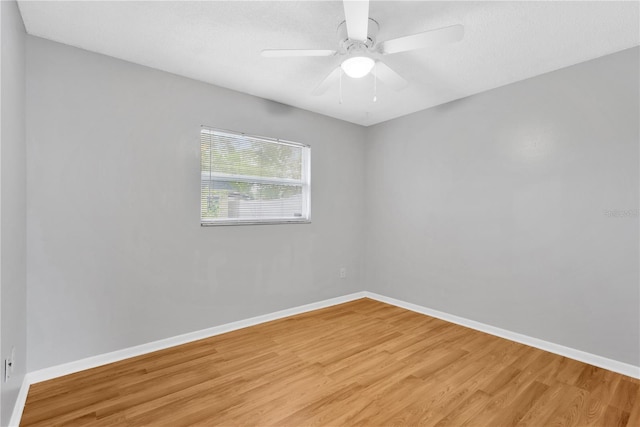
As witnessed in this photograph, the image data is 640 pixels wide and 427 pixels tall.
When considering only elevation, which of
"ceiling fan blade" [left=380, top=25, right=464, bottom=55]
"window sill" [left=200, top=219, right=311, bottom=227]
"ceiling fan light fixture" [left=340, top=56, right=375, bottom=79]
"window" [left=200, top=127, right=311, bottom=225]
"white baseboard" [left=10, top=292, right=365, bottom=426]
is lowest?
"white baseboard" [left=10, top=292, right=365, bottom=426]

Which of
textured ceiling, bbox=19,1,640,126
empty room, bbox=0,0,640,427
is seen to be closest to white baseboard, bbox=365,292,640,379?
empty room, bbox=0,0,640,427

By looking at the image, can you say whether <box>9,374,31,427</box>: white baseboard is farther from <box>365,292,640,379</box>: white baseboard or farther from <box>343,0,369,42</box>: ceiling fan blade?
<box>365,292,640,379</box>: white baseboard

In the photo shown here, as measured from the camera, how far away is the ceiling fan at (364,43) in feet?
5.21

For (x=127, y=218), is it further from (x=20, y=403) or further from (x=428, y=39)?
(x=428, y=39)

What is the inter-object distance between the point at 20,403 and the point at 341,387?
1988 millimetres

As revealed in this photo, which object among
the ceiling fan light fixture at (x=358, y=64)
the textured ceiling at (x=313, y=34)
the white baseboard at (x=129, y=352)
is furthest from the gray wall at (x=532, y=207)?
the ceiling fan light fixture at (x=358, y=64)

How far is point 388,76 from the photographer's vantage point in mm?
2236

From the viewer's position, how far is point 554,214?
2658mm

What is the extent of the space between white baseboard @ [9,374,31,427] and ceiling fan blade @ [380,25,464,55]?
119 inches

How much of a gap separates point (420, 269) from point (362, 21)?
287cm

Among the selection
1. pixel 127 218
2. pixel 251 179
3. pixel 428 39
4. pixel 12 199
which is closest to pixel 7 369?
pixel 12 199

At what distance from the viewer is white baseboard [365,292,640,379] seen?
2.31 metres

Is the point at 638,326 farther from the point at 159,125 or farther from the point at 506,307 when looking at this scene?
the point at 159,125

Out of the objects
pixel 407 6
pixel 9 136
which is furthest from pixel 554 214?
pixel 9 136
